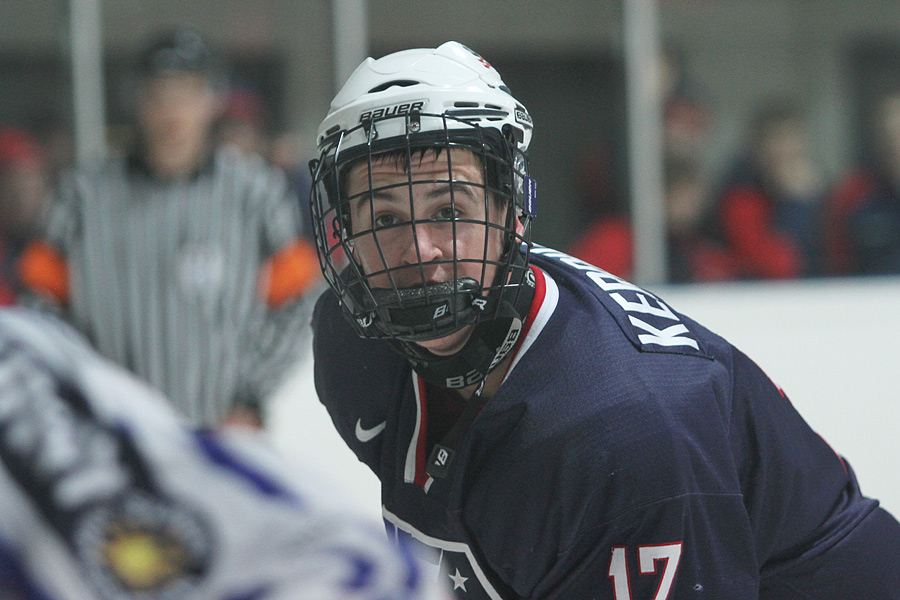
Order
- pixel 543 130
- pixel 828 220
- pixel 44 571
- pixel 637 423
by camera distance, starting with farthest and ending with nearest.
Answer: pixel 828 220 < pixel 543 130 < pixel 637 423 < pixel 44 571

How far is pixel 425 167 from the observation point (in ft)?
4.20

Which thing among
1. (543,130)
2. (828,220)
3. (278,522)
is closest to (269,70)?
(543,130)

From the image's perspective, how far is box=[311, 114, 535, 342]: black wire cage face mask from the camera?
4.06ft

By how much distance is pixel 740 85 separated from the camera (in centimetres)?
374

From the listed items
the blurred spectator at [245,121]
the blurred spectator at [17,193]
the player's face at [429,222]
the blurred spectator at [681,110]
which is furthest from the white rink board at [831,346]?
the player's face at [429,222]

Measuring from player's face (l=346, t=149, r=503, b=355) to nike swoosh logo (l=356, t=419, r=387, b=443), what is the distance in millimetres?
193

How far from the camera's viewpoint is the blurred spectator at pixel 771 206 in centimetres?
362

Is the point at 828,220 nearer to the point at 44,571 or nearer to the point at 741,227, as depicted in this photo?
the point at 741,227

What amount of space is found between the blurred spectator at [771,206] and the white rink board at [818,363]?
0.28ft

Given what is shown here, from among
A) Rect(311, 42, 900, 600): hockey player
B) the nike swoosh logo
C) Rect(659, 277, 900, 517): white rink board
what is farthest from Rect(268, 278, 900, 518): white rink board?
Rect(311, 42, 900, 600): hockey player

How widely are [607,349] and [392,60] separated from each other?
0.45 m

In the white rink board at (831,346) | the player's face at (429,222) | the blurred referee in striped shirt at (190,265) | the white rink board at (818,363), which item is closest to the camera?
the player's face at (429,222)

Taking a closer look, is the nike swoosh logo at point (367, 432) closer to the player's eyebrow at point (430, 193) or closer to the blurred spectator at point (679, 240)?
the player's eyebrow at point (430, 193)

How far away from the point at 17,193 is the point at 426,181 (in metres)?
2.48
